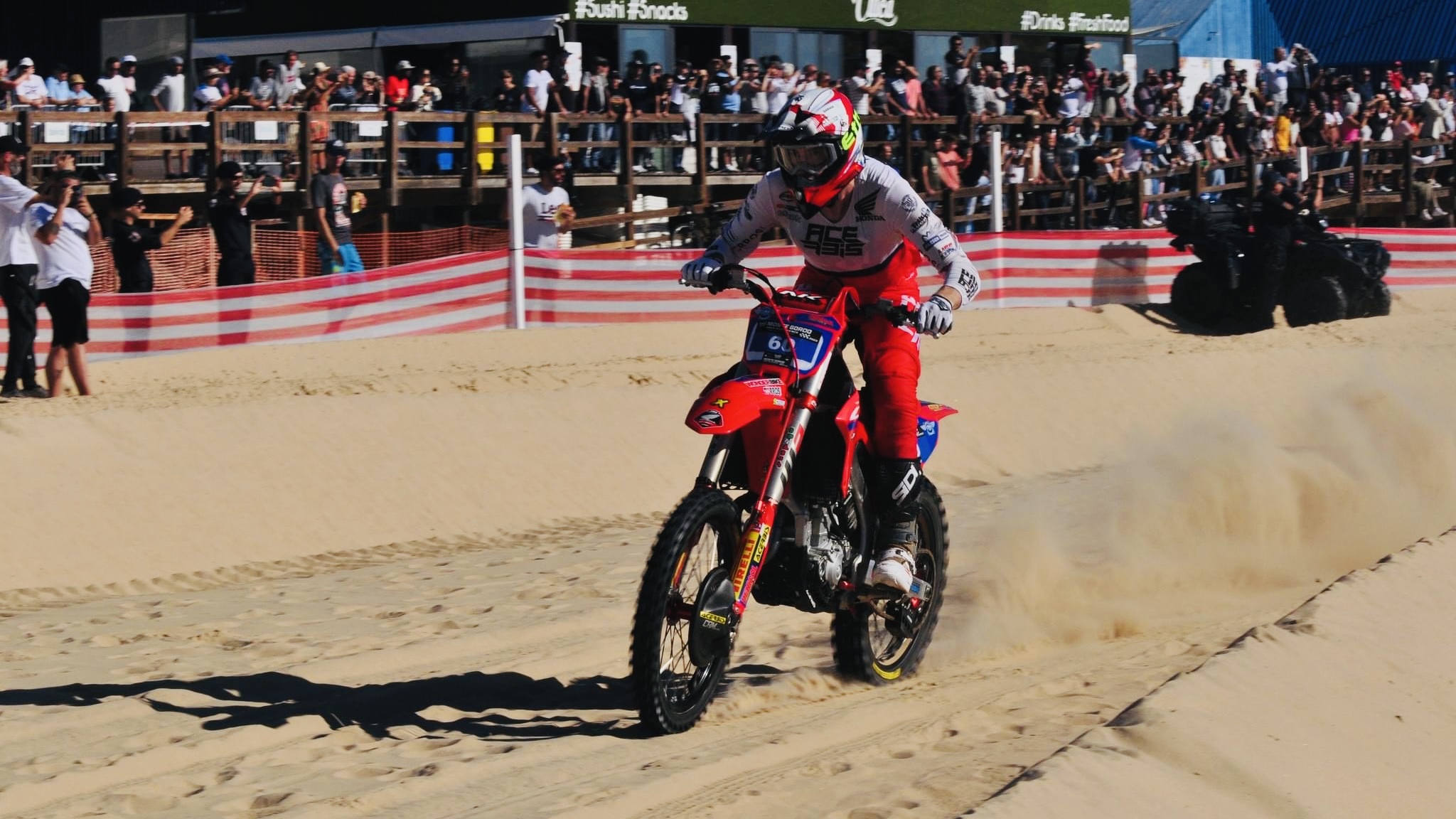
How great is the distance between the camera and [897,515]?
6402 millimetres

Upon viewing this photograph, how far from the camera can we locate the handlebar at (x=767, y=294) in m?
6.07

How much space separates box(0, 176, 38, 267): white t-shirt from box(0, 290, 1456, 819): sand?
120cm

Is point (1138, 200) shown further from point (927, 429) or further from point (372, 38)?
point (927, 429)

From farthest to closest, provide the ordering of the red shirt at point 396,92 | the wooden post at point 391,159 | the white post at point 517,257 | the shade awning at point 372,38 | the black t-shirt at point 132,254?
the shade awning at point 372,38
the red shirt at point 396,92
the wooden post at point 391,159
the white post at point 517,257
the black t-shirt at point 132,254

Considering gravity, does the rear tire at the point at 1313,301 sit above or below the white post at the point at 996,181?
below

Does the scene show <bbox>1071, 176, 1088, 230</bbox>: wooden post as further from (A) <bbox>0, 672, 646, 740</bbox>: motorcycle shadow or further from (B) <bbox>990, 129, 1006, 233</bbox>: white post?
(A) <bbox>0, 672, 646, 740</bbox>: motorcycle shadow

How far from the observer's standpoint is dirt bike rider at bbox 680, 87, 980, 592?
20.1 feet

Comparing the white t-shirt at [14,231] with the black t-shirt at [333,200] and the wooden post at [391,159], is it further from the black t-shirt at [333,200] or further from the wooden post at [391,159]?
the wooden post at [391,159]

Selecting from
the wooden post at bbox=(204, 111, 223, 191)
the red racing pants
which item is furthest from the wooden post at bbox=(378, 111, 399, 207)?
the red racing pants

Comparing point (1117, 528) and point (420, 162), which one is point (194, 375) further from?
point (1117, 528)

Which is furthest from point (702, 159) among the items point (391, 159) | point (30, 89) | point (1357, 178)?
point (1357, 178)

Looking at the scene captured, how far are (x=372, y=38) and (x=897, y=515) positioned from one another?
23.8m

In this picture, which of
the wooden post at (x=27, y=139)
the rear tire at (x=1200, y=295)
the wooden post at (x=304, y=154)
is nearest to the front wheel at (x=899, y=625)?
the wooden post at (x=304, y=154)

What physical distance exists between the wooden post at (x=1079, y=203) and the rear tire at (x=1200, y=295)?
2652 millimetres
